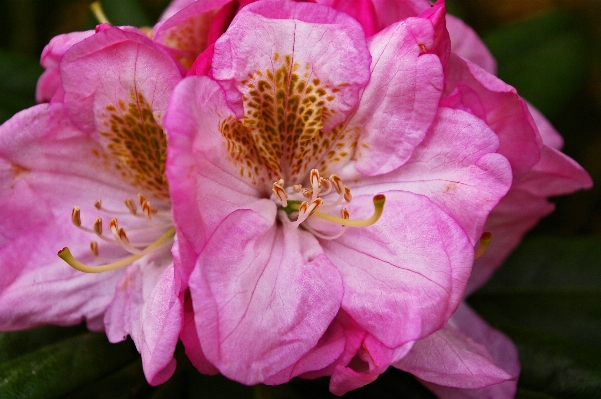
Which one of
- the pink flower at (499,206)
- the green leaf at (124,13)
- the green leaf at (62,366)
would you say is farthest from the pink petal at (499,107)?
the green leaf at (124,13)

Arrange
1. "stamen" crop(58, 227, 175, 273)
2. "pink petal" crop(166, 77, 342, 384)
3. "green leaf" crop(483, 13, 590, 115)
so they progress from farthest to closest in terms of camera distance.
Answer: "green leaf" crop(483, 13, 590, 115)
"stamen" crop(58, 227, 175, 273)
"pink petal" crop(166, 77, 342, 384)

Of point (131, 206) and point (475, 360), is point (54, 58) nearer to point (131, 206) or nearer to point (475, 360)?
point (131, 206)

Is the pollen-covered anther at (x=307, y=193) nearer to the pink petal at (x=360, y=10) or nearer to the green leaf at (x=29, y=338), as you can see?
the pink petal at (x=360, y=10)

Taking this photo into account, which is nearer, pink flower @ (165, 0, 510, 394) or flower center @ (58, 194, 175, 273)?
pink flower @ (165, 0, 510, 394)

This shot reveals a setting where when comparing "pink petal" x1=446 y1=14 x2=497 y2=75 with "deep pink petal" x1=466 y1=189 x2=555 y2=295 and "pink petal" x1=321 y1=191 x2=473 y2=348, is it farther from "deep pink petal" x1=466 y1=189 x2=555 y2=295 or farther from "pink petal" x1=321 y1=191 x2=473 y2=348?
"pink petal" x1=321 y1=191 x2=473 y2=348

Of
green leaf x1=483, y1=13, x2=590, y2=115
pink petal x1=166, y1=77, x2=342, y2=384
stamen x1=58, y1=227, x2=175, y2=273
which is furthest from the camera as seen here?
green leaf x1=483, y1=13, x2=590, y2=115

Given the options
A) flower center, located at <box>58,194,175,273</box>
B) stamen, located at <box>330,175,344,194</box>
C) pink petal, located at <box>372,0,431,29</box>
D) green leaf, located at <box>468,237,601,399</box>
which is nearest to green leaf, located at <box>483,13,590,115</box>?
green leaf, located at <box>468,237,601,399</box>

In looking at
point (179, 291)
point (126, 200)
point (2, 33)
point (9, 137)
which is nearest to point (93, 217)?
point (126, 200)
